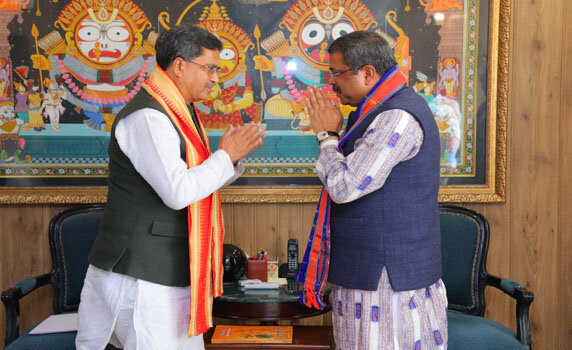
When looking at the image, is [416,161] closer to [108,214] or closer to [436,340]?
[436,340]

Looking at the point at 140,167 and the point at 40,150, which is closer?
the point at 140,167

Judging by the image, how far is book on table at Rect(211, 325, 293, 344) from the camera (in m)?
2.30

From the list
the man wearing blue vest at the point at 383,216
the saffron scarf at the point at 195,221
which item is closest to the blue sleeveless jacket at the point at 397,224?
the man wearing blue vest at the point at 383,216

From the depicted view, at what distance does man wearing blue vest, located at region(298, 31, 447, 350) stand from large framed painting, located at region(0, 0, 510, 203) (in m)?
1.04

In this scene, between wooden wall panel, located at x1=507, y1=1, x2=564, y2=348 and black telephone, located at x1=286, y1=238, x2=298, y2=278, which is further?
wooden wall panel, located at x1=507, y1=1, x2=564, y2=348

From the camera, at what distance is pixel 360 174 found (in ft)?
5.08

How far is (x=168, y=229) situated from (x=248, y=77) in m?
1.35

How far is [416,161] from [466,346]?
1.07 meters

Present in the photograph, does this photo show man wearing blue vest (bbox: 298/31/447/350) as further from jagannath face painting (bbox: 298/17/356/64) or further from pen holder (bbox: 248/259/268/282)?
jagannath face painting (bbox: 298/17/356/64)

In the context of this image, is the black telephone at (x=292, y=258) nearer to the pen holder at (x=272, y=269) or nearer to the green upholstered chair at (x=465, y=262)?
the pen holder at (x=272, y=269)

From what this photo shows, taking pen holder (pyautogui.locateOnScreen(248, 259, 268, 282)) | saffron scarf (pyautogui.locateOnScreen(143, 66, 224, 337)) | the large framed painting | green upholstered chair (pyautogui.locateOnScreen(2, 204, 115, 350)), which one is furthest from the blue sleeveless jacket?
green upholstered chair (pyautogui.locateOnScreen(2, 204, 115, 350))

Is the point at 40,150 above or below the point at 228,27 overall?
below

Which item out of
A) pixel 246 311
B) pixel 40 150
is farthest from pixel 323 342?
pixel 40 150

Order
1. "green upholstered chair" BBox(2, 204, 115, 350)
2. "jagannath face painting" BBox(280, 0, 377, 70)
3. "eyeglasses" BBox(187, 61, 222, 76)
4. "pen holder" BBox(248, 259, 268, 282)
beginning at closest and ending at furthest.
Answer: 1. "eyeglasses" BBox(187, 61, 222, 76)
2. "pen holder" BBox(248, 259, 268, 282)
3. "green upholstered chair" BBox(2, 204, 115, 350)
4. "jagannath face painting" BBox(280, 0, 377, 70)
